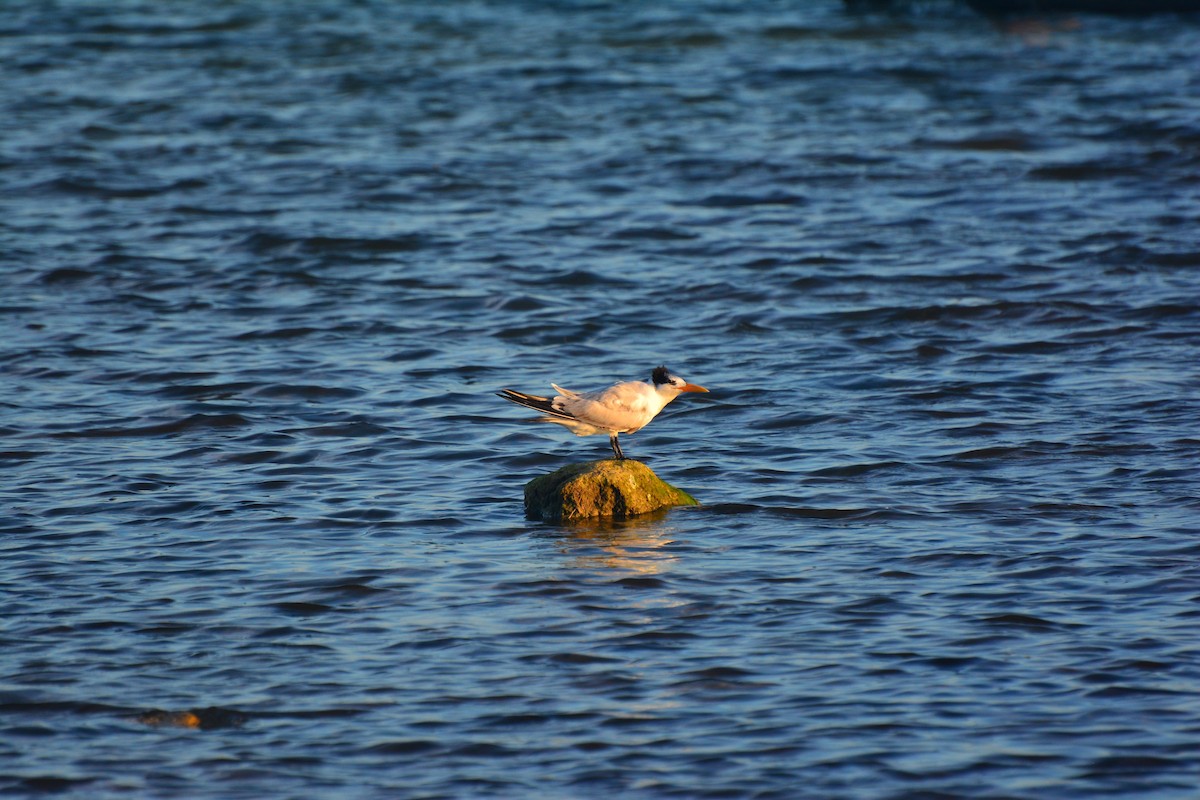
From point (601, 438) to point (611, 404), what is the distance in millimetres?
2740

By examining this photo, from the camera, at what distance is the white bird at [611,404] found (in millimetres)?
9109

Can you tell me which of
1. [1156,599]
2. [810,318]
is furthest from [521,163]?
[1156,599]

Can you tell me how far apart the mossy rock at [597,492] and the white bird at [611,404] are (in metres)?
0.22

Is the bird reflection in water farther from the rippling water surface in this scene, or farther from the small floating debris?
the small floating debris

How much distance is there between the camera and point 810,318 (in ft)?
46.4

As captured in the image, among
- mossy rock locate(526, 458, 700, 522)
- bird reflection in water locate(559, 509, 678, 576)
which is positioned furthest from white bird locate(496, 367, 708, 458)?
bird reflection in water locate(559, 509, 678, 576)

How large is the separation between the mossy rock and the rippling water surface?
177 mm

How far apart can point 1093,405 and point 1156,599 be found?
3732 mm

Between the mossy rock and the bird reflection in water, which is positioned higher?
the mossy rock

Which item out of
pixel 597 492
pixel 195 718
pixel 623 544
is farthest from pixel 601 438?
pixel 195 718

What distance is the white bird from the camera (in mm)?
9109

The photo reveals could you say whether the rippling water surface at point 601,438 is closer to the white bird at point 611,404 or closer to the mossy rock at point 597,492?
the mossy rock at point 597,492

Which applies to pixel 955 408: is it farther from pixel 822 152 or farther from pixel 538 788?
pixel 822 152

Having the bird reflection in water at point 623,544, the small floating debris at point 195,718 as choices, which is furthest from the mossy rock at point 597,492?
the small floating debris at point 195,718
